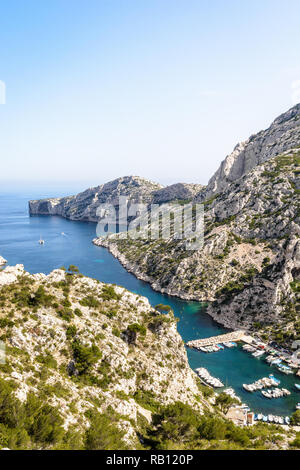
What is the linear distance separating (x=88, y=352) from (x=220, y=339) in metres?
48.3

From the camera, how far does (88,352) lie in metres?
31.3

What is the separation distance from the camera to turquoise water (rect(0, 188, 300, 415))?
5625 cm

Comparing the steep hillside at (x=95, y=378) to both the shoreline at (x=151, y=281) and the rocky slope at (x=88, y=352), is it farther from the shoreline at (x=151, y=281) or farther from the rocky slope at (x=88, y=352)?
the shoreline at (x=151, y=281)

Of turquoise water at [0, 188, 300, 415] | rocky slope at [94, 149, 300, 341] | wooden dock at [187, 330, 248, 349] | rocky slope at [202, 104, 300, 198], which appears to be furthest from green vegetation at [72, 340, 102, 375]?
rocky slope at [202, 104, 300, 198]

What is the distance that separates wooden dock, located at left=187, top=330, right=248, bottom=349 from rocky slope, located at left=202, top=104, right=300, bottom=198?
89.4 meters

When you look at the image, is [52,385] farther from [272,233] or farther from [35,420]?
[272,233]

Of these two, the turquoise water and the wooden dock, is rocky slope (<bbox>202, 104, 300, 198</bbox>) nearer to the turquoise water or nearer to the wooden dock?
the turquoise water

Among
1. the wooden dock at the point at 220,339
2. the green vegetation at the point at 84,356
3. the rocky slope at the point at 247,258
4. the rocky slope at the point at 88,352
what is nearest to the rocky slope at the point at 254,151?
the rocky slope at the point at 247,258

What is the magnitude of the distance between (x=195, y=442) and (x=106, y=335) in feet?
48.4

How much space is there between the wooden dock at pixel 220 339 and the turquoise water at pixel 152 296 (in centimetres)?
234

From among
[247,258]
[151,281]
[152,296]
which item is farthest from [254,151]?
[152,296]

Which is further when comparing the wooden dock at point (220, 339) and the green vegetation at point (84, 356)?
the wooden dock at point (220, 339)

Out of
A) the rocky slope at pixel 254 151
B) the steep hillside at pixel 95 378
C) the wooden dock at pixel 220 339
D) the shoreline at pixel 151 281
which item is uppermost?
the rocky slope at pixel 254 151

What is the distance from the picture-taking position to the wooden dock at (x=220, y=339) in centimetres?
6906
